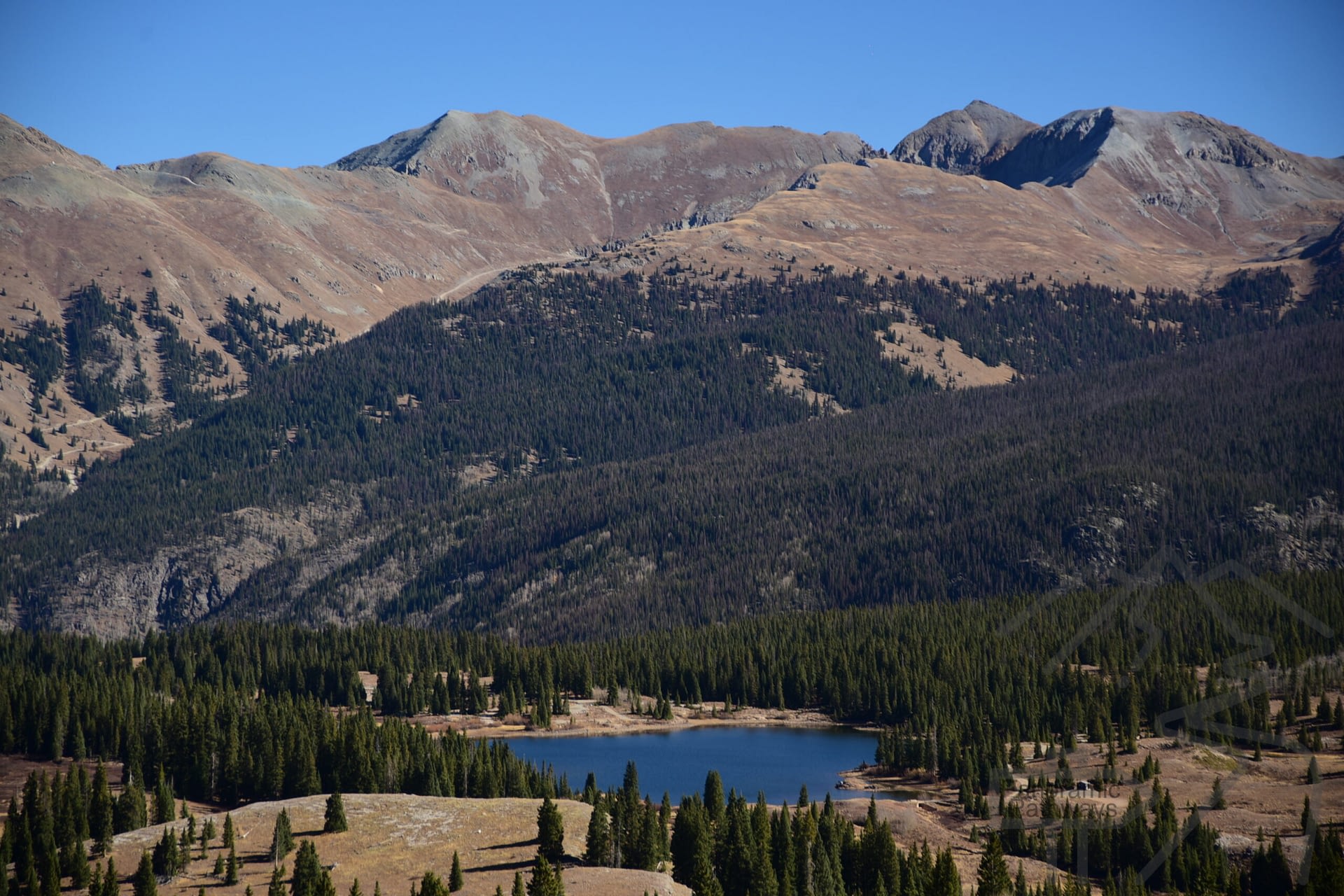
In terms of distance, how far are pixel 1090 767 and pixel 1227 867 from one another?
128 feet

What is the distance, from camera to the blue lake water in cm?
16300

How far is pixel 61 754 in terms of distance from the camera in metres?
168

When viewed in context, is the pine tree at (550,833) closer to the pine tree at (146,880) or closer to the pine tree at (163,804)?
the pine tree at (146,880)

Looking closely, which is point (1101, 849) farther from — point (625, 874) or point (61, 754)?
point (61, 754)

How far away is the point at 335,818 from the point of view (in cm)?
12669

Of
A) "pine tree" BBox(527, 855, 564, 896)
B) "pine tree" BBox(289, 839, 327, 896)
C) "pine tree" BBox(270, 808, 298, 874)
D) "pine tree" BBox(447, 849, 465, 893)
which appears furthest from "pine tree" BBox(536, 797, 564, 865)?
"pine tree" BBox(270, 808, 298, 874)

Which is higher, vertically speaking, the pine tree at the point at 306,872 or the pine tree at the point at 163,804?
the pine tree at the point at 163,804

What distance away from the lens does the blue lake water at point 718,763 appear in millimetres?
163000

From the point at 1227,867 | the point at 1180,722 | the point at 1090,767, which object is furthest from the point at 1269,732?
the point at 1227,867

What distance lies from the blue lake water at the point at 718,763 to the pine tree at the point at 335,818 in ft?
118

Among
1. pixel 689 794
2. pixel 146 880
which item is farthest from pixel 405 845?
pixel 689 794

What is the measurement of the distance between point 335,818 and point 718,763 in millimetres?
62301

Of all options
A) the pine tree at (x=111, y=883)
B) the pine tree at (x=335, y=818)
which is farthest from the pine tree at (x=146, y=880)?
Result: the pine tree at (x=335, y=818)

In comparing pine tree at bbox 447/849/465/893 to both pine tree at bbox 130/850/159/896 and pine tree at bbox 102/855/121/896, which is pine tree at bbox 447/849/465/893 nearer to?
pine tree at bbox 130/850/159/896
